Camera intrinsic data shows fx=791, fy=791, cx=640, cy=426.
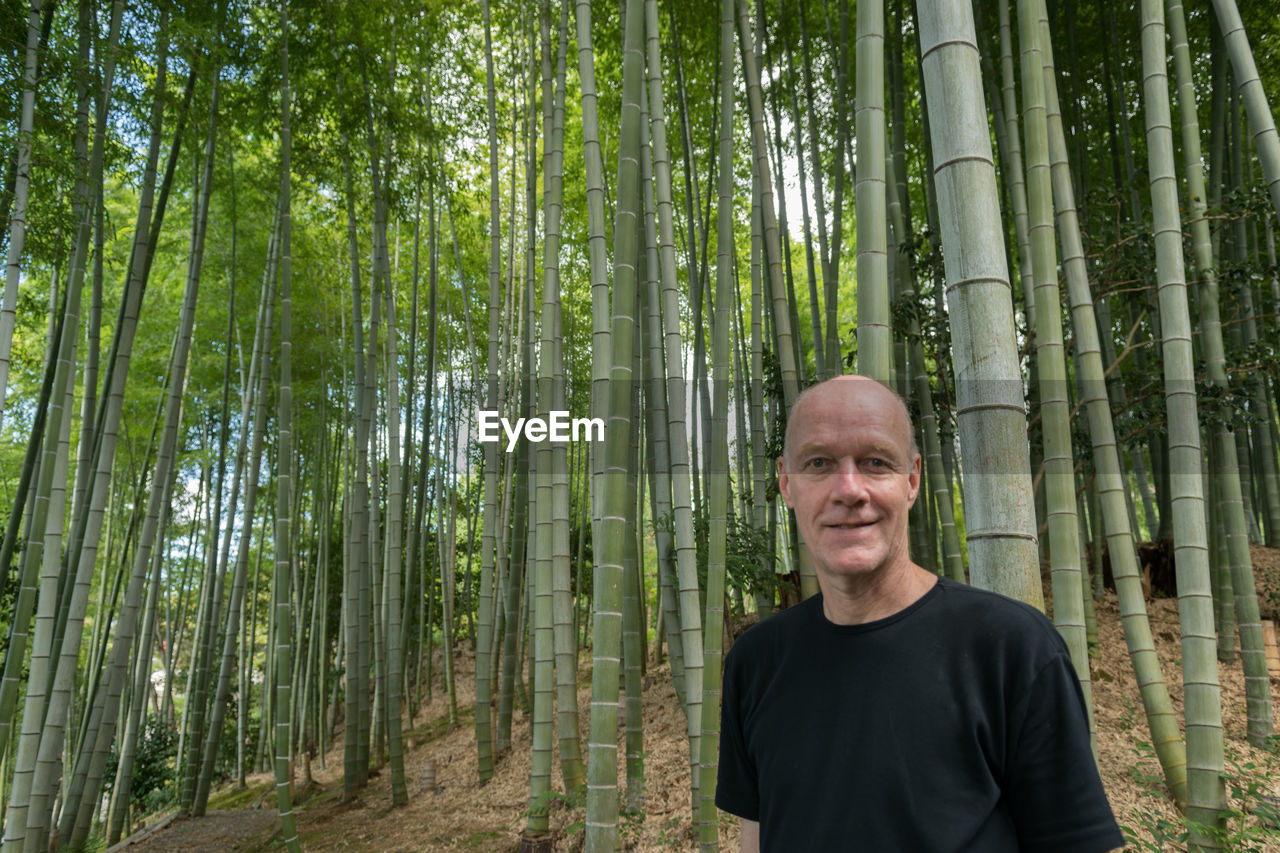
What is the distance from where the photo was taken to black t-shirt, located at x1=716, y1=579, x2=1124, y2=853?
0.67 meters

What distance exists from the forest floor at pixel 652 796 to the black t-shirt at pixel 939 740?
2295 millimetres

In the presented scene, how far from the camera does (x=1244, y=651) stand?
3525 millimetres

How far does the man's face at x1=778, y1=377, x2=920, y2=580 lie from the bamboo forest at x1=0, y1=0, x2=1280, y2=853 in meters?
0.18

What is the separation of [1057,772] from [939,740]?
0.09 metres

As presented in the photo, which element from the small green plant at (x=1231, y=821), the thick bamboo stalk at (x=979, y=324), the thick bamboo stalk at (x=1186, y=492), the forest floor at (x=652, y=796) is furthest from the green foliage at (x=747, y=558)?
the thick bamboo stalk at (x=979, y=324)

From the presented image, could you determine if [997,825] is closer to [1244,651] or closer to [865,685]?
[865,685]

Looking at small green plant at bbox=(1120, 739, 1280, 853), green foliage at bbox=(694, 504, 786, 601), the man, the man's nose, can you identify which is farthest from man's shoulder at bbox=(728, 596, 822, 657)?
green foliage at bbox=(694, 504, 786, 601)

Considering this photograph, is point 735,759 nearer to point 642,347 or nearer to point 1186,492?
point 1186,492

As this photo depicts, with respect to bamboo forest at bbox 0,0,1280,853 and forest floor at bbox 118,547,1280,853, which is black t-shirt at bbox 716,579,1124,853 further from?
forest floor at bbox 118,547,1280,853

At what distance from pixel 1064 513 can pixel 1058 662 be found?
1340mm

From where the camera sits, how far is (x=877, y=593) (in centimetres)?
76

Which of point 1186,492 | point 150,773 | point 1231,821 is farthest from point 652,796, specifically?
point 150,773

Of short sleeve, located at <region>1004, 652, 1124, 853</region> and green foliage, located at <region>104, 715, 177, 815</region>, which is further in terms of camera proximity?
green foliage, located at <region>104, 715, 177, 815</region>

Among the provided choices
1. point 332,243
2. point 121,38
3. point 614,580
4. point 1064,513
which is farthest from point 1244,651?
point 332,243
